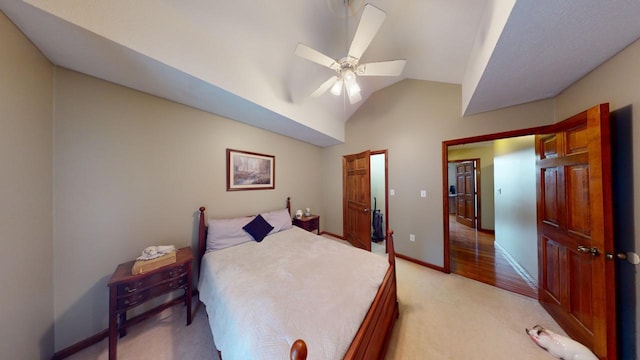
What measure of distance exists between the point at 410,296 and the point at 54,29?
12.7ft

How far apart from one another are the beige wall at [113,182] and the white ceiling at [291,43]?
0.82 ft

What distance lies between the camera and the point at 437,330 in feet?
5.67

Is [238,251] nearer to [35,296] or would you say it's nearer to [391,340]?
[35,296]

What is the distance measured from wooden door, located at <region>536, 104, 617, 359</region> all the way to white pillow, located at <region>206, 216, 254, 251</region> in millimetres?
3280

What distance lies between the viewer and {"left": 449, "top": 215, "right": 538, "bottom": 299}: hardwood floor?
244cm

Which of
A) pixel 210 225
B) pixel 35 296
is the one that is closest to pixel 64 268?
pixel 35 296

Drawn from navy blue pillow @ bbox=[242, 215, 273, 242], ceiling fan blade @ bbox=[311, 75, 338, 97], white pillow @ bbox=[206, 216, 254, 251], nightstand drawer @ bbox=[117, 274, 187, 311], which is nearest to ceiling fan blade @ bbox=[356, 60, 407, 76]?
ceiling fan blade @ bbox=[311, 75, 338, 97]

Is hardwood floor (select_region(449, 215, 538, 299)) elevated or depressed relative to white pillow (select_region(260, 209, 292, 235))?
depressed

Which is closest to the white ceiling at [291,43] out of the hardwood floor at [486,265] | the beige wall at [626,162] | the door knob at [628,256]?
the beige wall at [626,162]

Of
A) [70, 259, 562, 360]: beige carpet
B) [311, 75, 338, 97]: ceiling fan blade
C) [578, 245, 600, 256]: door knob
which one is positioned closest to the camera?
[578, 245, 600, 256]: door knob

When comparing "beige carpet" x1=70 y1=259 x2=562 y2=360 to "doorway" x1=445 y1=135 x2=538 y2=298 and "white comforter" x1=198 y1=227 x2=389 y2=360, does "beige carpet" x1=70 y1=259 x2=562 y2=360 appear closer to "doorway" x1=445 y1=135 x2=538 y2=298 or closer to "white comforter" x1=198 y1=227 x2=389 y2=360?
"white comforter" x1=198 y1=227 x2=389 y2=360

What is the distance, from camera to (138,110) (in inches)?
74.4

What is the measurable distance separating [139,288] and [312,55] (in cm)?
257

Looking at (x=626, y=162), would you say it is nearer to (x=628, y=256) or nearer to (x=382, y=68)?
(x=628, y=256)
